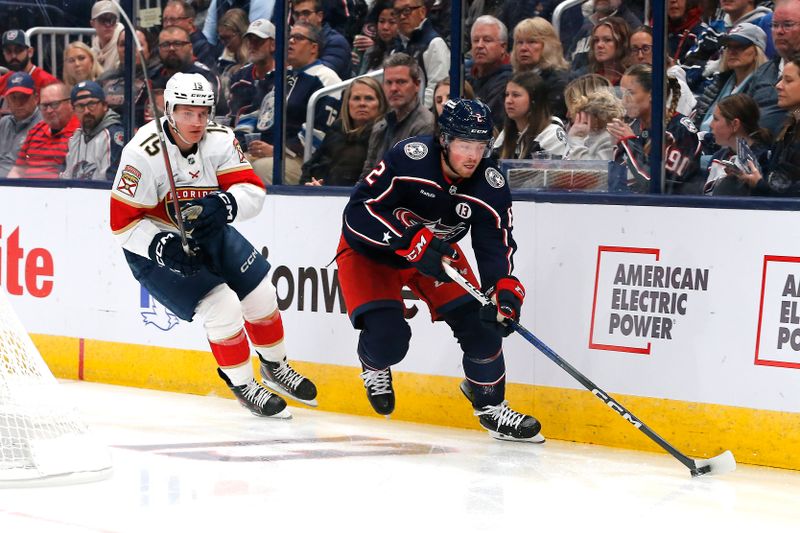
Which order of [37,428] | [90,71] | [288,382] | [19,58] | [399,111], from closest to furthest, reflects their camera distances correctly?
[37,428] < [288,382] < [399,111] < [90,71] < [19,58]

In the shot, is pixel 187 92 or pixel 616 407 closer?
pixel 616 407

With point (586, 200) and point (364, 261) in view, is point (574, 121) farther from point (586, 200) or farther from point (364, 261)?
point (364, 261)

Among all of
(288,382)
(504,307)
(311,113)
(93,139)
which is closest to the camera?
(504,307)

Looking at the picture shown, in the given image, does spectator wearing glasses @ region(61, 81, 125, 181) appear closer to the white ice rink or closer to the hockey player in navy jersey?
the white ice rink

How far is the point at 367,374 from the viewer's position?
5477 millimetres

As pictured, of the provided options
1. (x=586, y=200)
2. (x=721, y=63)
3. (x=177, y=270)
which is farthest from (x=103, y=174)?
(x=721, y=63)

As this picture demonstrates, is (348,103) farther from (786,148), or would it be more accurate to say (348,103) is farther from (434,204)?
(786,148)

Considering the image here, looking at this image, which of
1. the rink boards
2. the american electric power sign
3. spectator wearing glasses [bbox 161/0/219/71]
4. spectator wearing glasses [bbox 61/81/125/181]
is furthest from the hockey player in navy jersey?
spectator wearing glasses [bbox 61/81/125/181]

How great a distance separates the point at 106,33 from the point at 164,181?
6.84ft

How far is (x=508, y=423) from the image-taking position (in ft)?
17.5

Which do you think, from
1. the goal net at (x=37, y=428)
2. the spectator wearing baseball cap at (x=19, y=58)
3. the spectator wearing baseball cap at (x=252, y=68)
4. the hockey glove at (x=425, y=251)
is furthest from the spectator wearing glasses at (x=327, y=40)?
the goal net at (x=37, y=428)

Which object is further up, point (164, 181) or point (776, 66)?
point (776, 66)

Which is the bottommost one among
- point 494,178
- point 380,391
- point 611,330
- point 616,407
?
point 380,391

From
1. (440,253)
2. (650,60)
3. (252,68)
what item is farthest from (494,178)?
(252,68)
